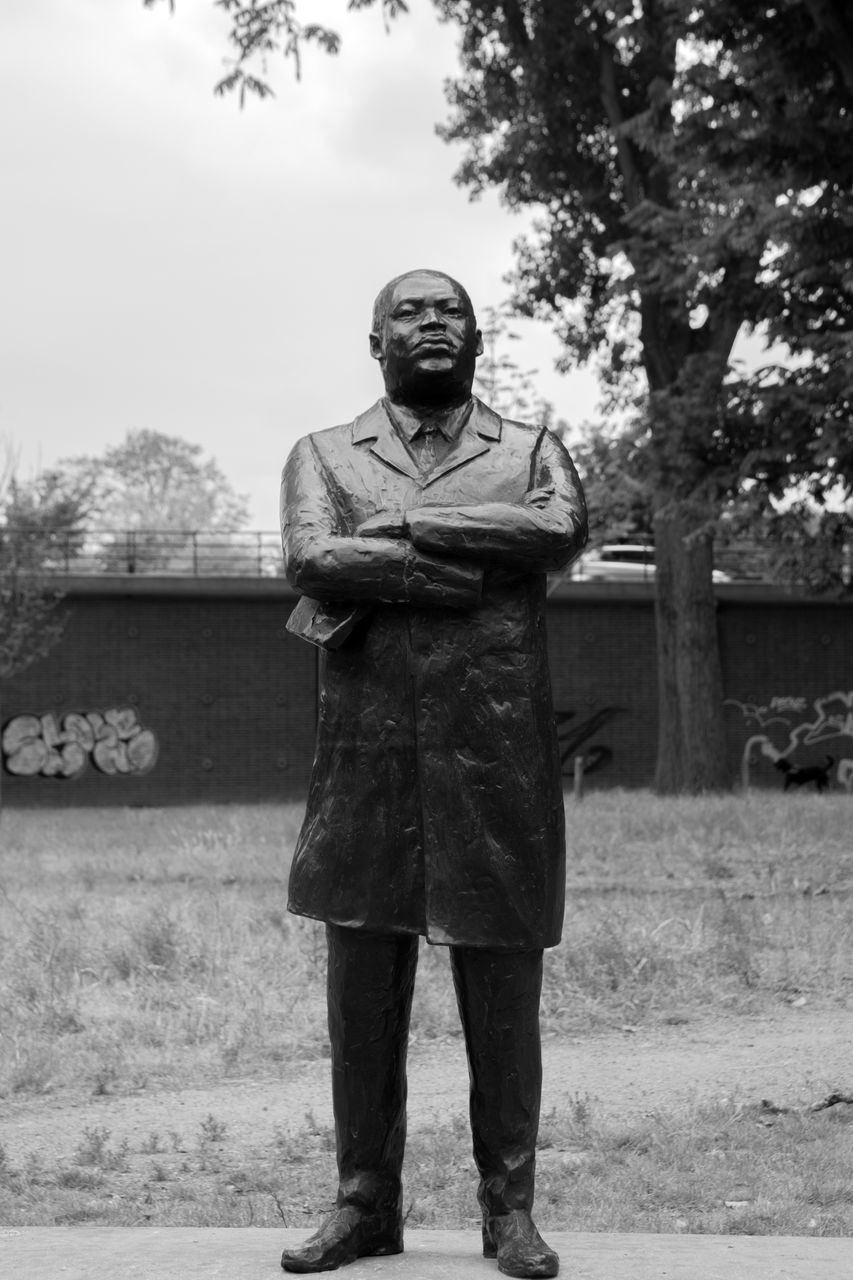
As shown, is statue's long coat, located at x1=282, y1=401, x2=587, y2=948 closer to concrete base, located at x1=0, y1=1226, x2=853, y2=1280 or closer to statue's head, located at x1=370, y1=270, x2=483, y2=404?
statue's head, located at x1=370, y1=270, x2=483, y2=404

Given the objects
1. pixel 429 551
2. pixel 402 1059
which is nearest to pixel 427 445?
pixel 429 551

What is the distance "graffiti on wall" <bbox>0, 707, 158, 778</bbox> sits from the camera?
28.3 metres

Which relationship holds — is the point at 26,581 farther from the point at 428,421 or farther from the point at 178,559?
the point at 428,421

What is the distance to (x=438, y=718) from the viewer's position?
4.25 metres

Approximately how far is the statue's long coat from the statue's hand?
0.02 meters

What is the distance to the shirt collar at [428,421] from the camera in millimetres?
4496

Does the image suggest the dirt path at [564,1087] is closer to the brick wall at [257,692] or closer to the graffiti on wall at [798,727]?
the brick wall at [257,692]

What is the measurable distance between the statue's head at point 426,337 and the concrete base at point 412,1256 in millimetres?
2338

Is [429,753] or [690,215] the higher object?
[690,215]

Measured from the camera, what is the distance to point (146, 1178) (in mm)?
6301

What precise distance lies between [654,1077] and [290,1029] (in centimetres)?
201

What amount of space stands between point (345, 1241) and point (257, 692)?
81.9 feet

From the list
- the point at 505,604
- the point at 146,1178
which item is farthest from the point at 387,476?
the point at 146,1178

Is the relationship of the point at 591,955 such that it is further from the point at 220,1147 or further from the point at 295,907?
the point at 295,907
